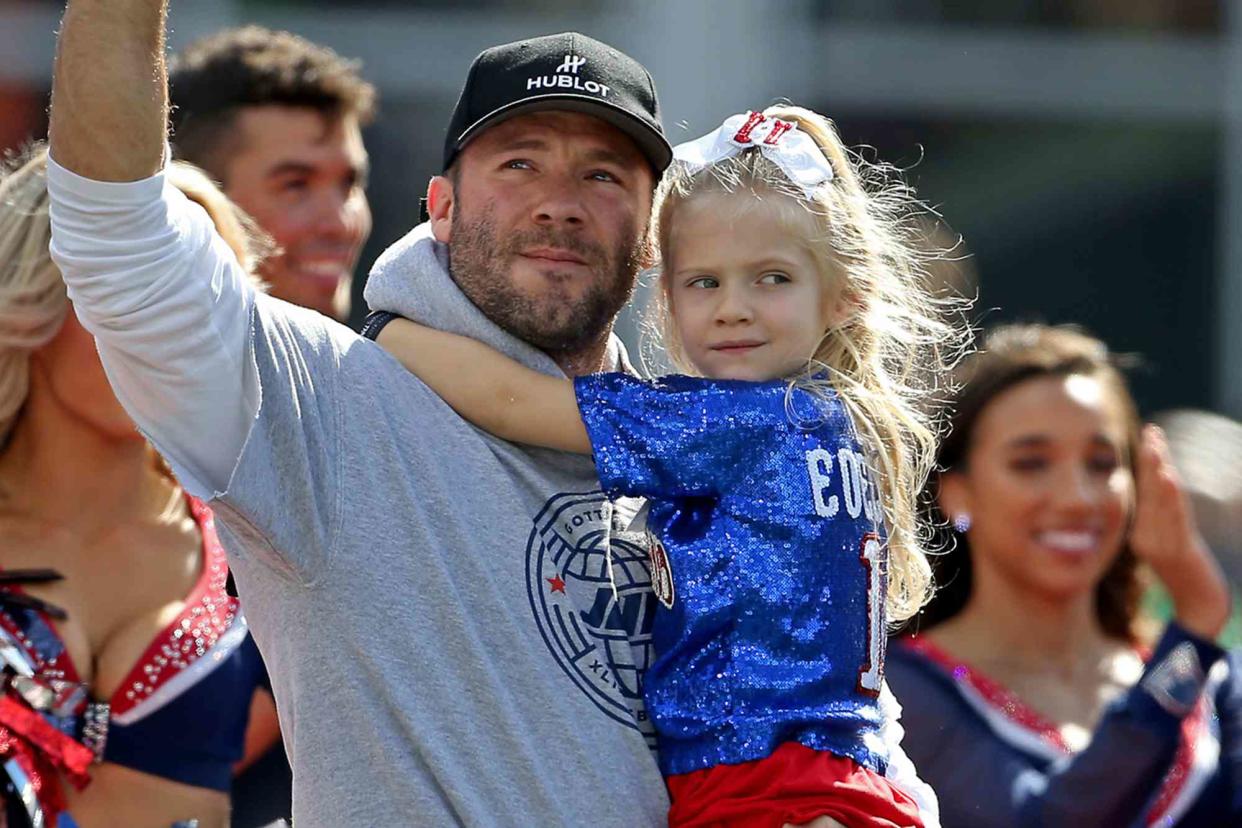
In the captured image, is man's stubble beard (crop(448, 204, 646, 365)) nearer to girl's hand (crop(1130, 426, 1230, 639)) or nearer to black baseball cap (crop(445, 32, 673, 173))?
black baseball cap (crop(445, 32, 673, 173))

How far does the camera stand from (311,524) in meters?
2.46

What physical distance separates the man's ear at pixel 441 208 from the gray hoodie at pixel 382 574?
1.05ft

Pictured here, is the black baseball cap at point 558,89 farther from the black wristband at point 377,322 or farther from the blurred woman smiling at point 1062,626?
the blurred woman smiling at point 1062,626

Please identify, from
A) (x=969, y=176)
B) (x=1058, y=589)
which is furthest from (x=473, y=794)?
(x=969, y=176)

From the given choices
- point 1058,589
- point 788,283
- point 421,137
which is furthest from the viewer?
point 421,137

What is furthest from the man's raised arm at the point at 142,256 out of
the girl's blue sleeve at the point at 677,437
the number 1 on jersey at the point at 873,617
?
the number 1 on jersey at the point at 873,617

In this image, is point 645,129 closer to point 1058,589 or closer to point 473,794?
point 473,794

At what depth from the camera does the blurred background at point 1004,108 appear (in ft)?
26.7

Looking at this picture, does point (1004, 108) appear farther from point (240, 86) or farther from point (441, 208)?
point (441, 208)

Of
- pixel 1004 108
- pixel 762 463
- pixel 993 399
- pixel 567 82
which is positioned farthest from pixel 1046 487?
pixel 1004 108

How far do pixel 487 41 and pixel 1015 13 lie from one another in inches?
95.2

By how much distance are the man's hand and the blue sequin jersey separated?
27.9 inches

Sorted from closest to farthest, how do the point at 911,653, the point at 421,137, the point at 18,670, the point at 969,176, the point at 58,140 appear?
the point at 58,140 < the point at 18,670 < the point at 911,653 < the point at 421,137 < the point at 969,176

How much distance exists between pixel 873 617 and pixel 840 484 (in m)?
0.19
